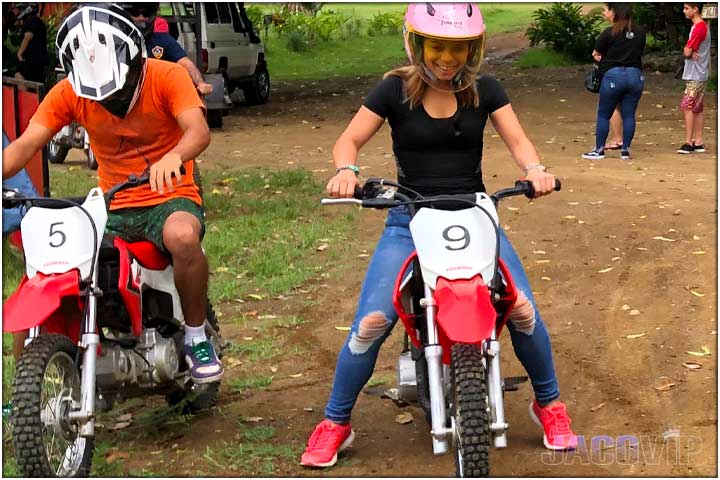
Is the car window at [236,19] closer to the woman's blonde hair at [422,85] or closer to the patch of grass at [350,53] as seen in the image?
the patch of grass at [350,53]

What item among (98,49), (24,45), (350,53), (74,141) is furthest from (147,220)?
(350,53)

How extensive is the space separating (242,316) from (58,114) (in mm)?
2605

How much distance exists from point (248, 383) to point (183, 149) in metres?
1.64

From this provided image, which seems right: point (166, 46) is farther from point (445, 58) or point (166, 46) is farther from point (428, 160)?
point (445, 58)

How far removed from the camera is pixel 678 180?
37.9ft

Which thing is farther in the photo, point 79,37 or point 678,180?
point 678,180

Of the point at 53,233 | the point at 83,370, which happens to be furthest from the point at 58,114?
the point at 83,370

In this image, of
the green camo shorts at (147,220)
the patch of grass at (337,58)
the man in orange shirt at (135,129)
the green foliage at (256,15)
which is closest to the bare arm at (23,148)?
the man in orange shirt at (135,129)

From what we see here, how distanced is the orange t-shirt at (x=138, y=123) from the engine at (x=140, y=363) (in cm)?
59

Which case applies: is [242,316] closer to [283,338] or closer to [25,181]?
[283,338]

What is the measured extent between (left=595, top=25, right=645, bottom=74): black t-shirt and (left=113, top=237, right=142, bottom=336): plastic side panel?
29.9 ft

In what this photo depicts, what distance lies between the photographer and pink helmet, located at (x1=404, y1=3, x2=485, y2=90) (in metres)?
4.48

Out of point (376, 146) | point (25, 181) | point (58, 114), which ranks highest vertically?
point (58, 114)

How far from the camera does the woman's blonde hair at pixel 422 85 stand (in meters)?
4.69
